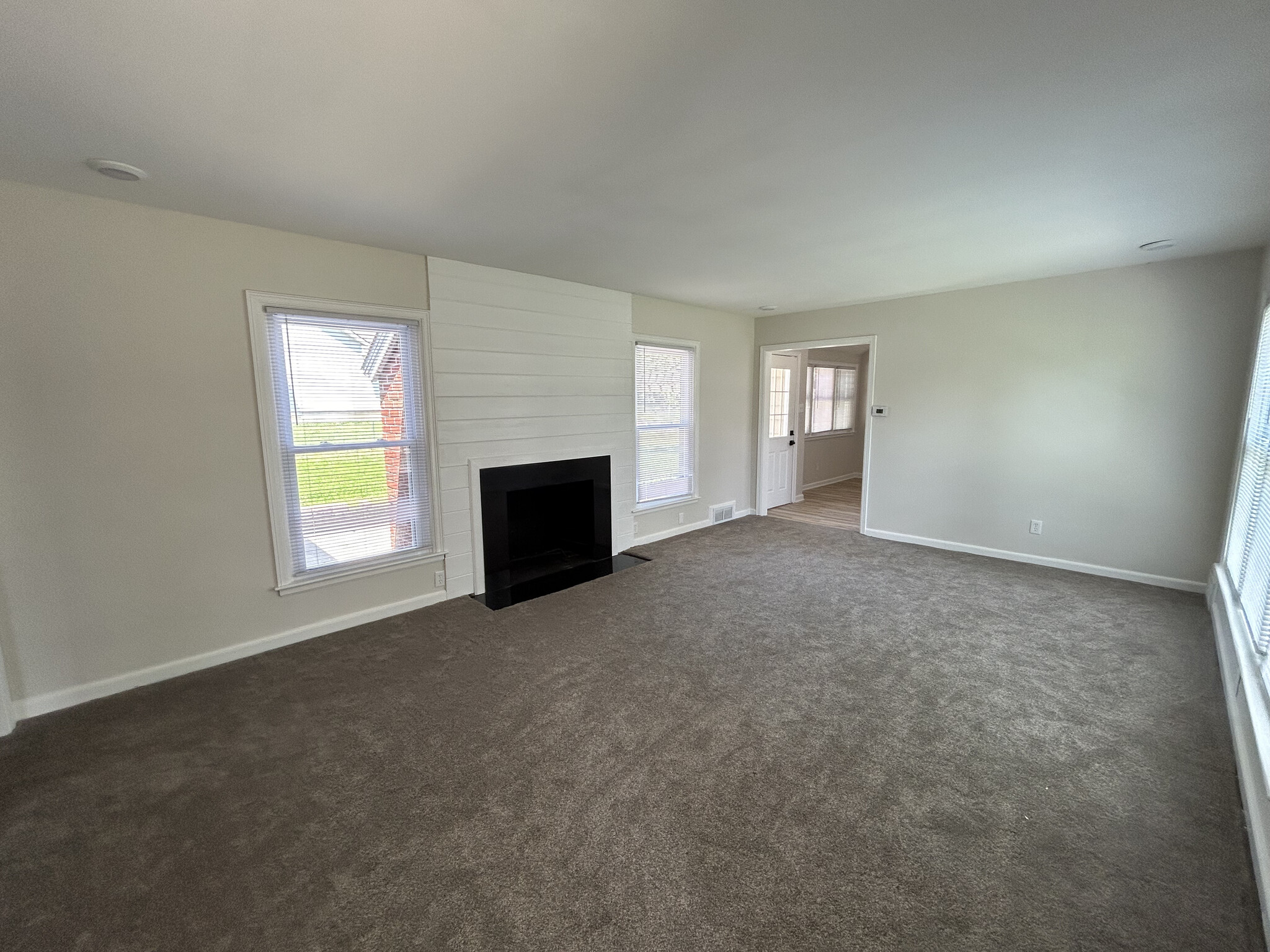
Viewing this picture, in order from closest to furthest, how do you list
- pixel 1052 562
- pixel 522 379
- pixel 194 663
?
pixel 194 663 < pixel 522 379 < pixel 1052 562

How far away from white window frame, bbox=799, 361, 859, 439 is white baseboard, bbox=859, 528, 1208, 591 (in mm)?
2340

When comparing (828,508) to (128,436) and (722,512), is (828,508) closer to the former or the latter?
(722,512)

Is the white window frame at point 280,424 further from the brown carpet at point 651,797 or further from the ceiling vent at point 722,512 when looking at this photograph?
the ceiling vent at point 722,512

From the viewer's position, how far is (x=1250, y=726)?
1.96m

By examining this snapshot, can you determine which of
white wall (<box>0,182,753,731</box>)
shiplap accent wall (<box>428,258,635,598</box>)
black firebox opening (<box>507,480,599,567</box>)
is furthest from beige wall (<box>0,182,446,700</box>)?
black firebox opening (<box>507,480,599,567</box>)

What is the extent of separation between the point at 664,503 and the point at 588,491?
102 cm

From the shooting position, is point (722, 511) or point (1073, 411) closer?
point (1073, 411)

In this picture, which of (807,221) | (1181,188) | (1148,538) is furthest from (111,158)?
(1148,538)

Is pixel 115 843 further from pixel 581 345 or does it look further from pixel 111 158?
pixel 581 345

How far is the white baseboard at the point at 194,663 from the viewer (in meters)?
2.45

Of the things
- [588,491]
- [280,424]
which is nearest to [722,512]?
[588,491]

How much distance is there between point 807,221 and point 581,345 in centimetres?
225

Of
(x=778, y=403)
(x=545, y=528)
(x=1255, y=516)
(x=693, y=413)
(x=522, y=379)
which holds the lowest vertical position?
(x=545, y=528)

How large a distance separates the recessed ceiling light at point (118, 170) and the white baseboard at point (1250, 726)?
4.70 metres
